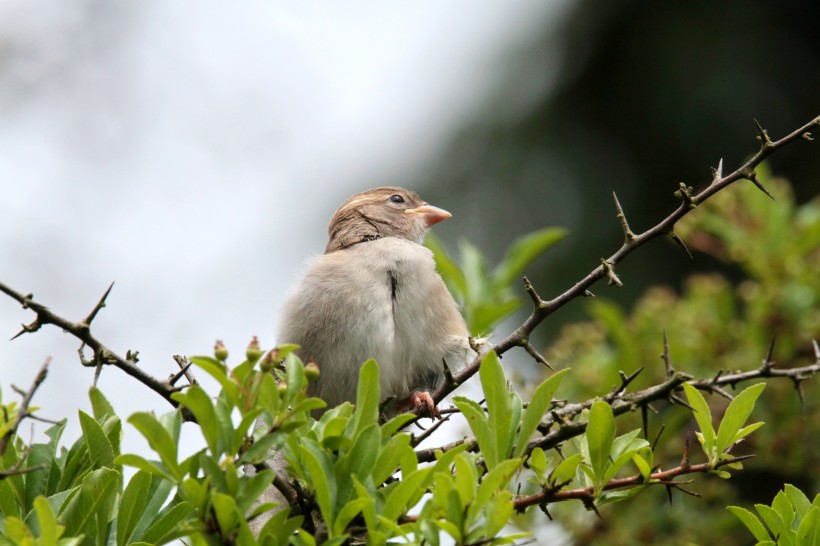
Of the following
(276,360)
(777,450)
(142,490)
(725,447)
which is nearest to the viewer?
(276,360)

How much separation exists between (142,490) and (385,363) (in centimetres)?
221

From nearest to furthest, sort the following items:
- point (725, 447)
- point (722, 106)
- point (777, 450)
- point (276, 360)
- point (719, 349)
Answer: point (276, 360) < point (725, 447) < point (777, 450) < point (719, 349) < point (722, 106)

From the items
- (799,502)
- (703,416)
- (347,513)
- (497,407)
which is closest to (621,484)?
(703,416)

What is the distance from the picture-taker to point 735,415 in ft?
8.11

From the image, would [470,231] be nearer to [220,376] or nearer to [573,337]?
[573,337]

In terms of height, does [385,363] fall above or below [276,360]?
above

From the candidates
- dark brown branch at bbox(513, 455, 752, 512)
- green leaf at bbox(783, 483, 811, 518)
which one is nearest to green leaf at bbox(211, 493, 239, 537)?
dark brown branch at bbox(513, 455, 752, 512)

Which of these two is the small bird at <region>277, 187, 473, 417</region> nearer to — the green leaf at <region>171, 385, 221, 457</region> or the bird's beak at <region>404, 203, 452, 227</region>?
the bird's beak at <region>404, 203, 452, 227</region>

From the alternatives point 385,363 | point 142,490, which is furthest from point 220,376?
point 385,363

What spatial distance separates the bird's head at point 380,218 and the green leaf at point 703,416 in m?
3.35

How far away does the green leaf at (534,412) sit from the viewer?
2348 millimetres

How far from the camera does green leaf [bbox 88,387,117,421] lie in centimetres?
253

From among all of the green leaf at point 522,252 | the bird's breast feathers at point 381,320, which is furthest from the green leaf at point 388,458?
the green leaf at point 522,252

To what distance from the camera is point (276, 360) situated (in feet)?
6.39
